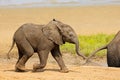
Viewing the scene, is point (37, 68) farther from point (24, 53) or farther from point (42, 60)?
point (24, 53)

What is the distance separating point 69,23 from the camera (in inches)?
1025

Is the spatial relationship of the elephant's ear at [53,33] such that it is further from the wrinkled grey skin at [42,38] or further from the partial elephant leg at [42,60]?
the partial elephant leg at [42,60]

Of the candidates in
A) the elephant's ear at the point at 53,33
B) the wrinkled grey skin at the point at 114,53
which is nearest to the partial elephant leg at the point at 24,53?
the elephant's ear at the point at 53,33

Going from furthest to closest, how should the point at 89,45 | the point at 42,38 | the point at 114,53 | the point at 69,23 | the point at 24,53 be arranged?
the point at 69,23
the point at 89,45
the point at 114,53
the point at 24,53
the point at 42,38

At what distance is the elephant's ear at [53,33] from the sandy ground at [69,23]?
0.70 meters

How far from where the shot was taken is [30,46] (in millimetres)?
10836

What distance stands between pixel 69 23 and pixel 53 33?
50.0ft

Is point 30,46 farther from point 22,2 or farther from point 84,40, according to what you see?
point 22,2

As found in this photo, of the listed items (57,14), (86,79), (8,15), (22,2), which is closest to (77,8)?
(57,14)

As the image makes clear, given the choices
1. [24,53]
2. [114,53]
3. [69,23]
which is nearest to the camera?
[24,53]

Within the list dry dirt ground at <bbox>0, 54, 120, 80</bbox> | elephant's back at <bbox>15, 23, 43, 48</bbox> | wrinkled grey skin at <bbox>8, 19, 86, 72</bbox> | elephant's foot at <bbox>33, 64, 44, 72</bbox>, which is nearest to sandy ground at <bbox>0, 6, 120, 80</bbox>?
dry dirt ground at <bbox>0, 54, 120, 80</bbox>

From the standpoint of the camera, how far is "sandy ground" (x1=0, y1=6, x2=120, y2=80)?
34.6 ft

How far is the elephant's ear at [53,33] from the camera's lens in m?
10.8

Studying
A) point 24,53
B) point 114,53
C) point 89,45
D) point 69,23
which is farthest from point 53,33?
point 69,23
